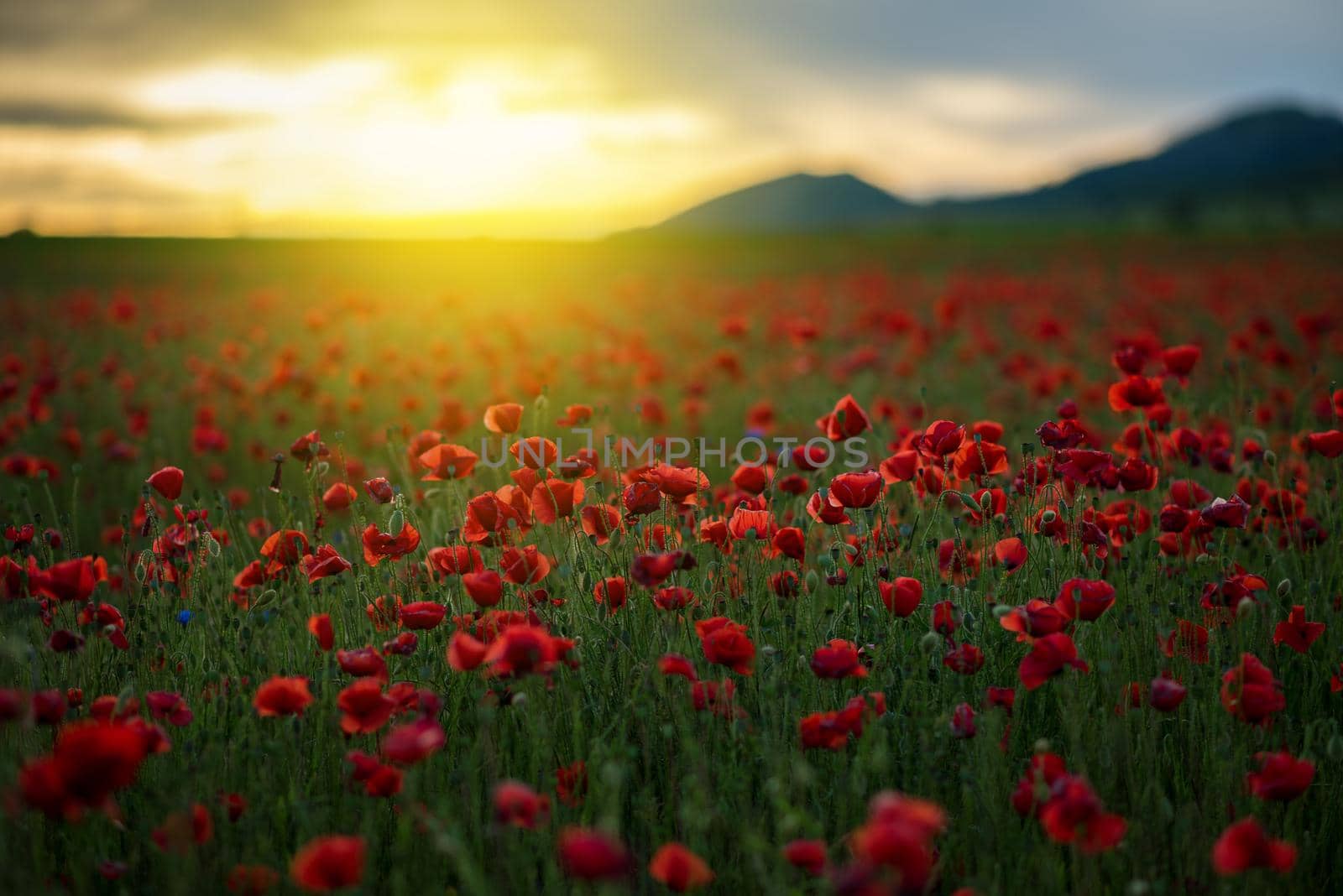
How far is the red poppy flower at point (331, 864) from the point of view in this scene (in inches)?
50.8

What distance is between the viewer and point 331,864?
1296mm

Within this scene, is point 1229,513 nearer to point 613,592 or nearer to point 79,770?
point 613,592

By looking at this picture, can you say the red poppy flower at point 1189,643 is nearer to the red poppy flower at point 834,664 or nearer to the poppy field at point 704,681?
the poppy field at point 704,681

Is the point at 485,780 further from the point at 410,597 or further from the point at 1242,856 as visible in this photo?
the point at 1242,856

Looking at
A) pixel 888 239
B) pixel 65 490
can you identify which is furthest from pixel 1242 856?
pixel 888 239

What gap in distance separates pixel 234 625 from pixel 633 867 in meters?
1.29

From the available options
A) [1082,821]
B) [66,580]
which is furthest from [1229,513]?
[66,580]

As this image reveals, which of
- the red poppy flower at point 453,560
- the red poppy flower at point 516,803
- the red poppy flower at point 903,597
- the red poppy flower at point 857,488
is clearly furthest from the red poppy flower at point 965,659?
the red poppy flower at point 453,560

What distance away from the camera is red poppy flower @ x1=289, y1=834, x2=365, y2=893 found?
1291mm

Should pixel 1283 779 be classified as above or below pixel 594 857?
below

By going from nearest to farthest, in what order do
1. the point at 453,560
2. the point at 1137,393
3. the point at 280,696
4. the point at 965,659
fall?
the point at 280,696 → the point at 965,659 → the point at 453,560 → the point at 1137,393

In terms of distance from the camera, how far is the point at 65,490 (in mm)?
5445

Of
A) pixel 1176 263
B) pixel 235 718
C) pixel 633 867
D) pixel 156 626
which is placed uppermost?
pixel 1176 263

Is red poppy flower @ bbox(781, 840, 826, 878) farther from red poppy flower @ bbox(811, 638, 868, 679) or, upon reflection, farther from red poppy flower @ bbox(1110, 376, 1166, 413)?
red poppy flower @ bbox(1110, 376, 1166, 413)
